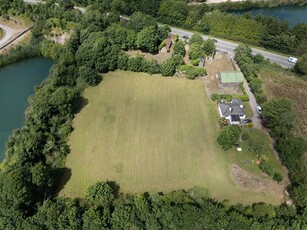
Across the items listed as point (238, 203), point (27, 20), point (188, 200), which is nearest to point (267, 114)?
point (238, 203)

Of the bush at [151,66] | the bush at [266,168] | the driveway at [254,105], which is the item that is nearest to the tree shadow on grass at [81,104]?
the bush at [151,66]

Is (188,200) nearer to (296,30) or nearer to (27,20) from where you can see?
(296,30)

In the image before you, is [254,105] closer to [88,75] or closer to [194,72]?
[194,72]

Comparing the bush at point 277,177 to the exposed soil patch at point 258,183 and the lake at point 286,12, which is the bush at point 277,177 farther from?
the lake at point 286,12

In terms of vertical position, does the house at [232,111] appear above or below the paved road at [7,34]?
below

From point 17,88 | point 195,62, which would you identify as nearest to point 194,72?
point 195,62
